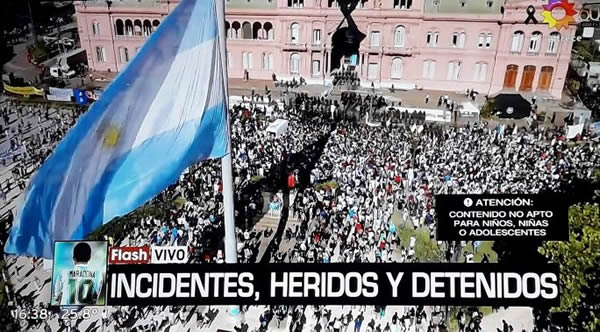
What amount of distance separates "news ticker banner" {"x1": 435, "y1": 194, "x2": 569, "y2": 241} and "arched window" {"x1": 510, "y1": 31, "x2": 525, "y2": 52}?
1784cm

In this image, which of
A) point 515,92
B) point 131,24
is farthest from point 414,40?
point 131,24

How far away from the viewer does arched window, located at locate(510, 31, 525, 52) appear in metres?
27.0

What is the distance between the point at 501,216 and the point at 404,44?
62.8ft

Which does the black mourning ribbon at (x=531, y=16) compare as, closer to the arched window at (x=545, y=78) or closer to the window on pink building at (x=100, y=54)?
the arched window at (x=545, y=78)

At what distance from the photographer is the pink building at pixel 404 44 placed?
26797mm

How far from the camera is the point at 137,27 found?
2534 cm

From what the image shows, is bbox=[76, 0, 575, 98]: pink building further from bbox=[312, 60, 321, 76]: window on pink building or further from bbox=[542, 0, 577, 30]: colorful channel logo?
bbox=[542, 0, 577, 30]: colorful channel logo

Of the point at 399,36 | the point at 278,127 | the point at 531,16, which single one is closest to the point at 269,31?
the point at 399,36

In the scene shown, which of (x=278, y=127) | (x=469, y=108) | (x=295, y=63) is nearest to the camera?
(x=278, y=127)

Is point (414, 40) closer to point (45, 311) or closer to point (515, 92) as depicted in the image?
point (515, 92)

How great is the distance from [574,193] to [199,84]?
443 inches

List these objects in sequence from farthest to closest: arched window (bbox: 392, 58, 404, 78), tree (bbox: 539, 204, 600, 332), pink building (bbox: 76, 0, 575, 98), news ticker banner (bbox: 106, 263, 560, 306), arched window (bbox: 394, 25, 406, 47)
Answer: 1. arched window (bbox: 392, 58, 404, 78)
2. arched window (bbox: 394, 25, 406, 47)
3. pink building (bbox: 76, 0, 575, 98)
4. tree (bbox: 539, 204, 600, 332)
5. news ticker banner (bbox: 106, 263, 560, 306)

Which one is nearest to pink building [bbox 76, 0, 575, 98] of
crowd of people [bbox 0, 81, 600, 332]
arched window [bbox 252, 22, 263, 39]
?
arched window [bbox 252, 22, 263, 39]

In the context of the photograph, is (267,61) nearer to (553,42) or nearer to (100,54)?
(100,54)
